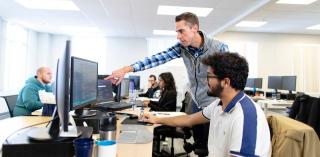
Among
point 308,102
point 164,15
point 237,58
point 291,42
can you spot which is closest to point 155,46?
point 164,15

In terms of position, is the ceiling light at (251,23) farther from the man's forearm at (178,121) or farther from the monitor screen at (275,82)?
the man's forearm at (178,121)

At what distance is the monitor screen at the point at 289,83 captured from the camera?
5141 mm

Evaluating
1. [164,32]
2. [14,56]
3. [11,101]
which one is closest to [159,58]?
[11,101]

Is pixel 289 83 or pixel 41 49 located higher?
pixel 41 49

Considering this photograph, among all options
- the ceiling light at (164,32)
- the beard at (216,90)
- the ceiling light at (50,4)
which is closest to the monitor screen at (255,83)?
the ceiling light at (164,32)

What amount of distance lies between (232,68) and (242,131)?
12.2 inches

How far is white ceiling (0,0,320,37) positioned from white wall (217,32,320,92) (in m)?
0.35

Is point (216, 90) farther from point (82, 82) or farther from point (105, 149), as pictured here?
point (82, 82)

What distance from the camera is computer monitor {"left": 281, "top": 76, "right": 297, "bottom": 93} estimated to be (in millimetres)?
5141

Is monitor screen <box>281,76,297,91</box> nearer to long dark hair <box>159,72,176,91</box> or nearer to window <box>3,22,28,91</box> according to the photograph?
long dark hair <box>159,72,176,91</box>

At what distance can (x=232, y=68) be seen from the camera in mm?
1248

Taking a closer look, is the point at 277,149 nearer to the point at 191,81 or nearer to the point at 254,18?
the point at 191,81

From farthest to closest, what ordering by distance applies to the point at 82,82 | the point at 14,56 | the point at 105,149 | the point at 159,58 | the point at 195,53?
the point at 14,56, the point at 159,58, the point at 195,53, the point at 82,82, the point at 105,149

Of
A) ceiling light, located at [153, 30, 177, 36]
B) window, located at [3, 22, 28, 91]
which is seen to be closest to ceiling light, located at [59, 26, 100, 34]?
window, located at [3, 22, 28, 91]
